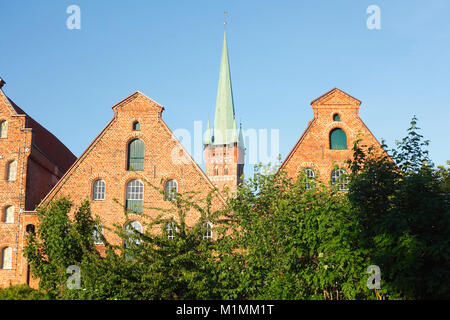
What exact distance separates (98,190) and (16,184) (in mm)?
4577

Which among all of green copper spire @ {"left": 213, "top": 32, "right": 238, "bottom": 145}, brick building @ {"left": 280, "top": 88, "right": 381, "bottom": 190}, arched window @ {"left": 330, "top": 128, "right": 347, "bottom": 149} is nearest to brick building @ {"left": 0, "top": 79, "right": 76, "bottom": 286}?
brick building @ {"left": 280, "top": 88, "right": 381, "bottom": 190}

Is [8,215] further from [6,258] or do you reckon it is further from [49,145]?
[49,145]

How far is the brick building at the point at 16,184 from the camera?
2627cm

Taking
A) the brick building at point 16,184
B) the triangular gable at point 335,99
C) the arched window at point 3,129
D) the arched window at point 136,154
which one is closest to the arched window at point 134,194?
the arched window at point 136,154

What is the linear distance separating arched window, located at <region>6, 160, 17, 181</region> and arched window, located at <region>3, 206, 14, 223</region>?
64.1 inches

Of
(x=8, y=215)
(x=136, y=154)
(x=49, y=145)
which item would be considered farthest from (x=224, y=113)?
(x=8, y=215)

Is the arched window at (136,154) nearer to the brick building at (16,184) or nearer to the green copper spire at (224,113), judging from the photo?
the brick building at (16,184)

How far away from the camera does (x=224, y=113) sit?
8844 centimetres

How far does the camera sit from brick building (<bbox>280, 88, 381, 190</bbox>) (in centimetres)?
2680

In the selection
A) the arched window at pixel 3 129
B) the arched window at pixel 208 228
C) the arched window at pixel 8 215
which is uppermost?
the arched window at pixel 3 129

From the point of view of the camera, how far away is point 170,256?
703 inches

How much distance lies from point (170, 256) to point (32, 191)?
45.4ft
